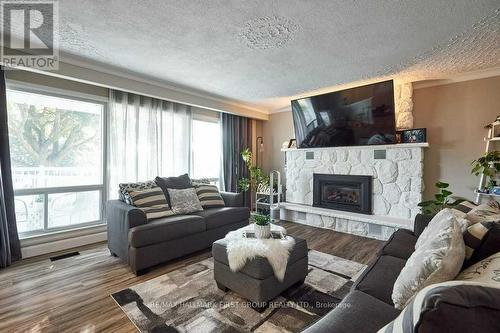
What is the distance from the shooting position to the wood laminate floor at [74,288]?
5.49 feet

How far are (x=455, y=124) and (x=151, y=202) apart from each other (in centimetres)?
444

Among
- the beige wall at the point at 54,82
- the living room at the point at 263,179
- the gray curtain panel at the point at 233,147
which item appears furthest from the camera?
the gray curtain panel at the point at 233,147

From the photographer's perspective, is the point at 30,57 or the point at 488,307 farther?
the point at 30,57

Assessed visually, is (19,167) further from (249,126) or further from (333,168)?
(333,168)

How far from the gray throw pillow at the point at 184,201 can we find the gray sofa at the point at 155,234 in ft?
0.43

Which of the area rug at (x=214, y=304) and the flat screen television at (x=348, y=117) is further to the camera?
the flat screen television at (x=348, y=117)

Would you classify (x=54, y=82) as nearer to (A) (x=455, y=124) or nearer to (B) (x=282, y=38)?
(B) (x=282, y=38)

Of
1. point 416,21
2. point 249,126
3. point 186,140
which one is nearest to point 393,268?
point 416,21

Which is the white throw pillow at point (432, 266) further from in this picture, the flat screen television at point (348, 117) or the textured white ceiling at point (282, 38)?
the flat screen television at point (348, 117)

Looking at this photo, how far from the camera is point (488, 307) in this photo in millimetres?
517

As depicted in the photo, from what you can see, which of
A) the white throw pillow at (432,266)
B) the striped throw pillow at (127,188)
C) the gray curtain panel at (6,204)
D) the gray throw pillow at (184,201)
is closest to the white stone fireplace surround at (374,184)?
the gray throw pillow at (184,201)

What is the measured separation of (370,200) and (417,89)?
1.94 m

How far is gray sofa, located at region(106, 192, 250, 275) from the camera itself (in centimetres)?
240

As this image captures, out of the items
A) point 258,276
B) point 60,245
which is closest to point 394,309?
point 258,276
